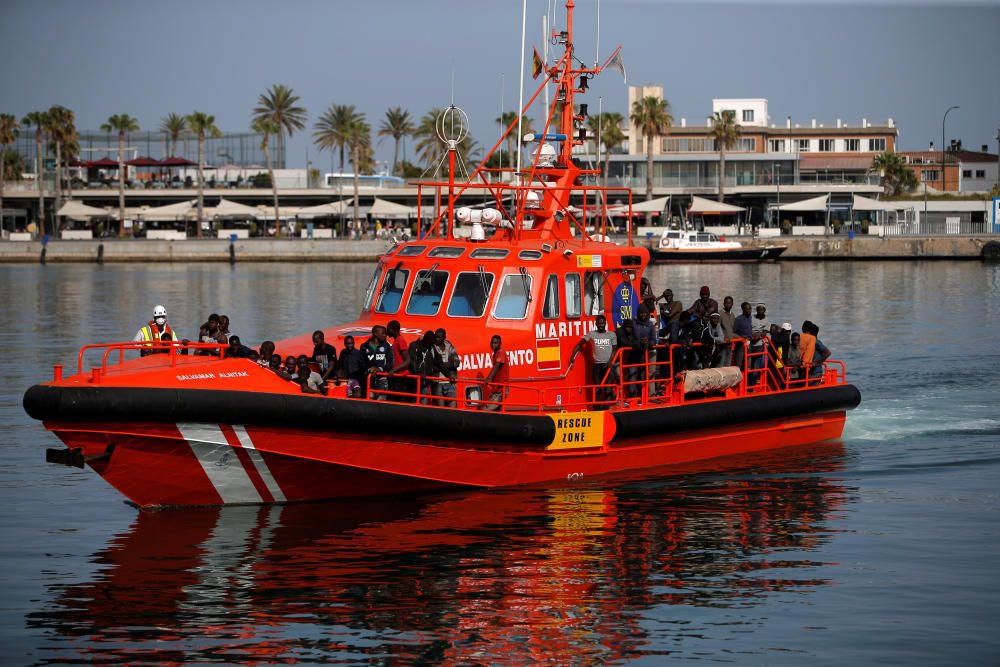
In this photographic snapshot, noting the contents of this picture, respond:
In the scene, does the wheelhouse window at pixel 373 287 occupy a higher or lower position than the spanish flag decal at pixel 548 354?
higher

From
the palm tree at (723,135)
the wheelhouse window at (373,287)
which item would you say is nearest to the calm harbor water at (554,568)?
the wheelhouse window at (373,287)

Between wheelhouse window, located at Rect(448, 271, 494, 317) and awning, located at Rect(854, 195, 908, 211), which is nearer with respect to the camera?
wheelhouse window, located at Rect(448, 271, 494, 317)

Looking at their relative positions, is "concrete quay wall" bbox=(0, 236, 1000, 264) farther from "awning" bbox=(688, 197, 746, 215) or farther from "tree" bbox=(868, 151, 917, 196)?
"tree" bbox=(868, 151, 917, 196)

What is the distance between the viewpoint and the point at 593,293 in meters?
15.6

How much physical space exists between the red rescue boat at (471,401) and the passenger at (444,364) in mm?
114

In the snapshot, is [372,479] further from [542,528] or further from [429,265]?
[429,265]

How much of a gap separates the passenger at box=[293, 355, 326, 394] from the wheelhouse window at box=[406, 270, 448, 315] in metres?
2.02

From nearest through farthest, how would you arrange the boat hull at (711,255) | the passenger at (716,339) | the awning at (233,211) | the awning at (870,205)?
1. the passenger at (716,339)
2. the boat hull at (711,255)
3. the awning at (870,205)
4. the awning at (233,211)

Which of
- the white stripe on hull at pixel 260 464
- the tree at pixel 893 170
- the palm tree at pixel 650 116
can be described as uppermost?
the palm tree at pixel 650 116

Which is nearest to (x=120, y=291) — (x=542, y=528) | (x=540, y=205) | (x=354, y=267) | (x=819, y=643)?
(x=354, y=267)

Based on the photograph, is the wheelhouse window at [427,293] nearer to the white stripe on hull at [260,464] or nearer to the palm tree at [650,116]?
the white stripe on hull at [260,464]

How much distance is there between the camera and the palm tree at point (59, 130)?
9025 centimetres

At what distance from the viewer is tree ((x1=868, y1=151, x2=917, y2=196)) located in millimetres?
89312

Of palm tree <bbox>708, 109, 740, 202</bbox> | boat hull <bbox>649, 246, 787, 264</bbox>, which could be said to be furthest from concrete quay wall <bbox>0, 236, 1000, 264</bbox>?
palm tree <bbox>708, 109, 740, 202</bbox>
